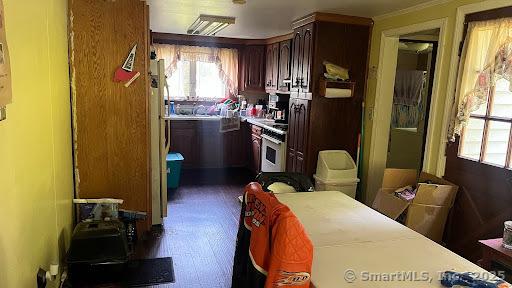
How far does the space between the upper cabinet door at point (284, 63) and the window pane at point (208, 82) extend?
1354mm

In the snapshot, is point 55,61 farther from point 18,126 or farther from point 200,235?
point 200,235

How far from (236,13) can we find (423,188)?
2348 millimetres

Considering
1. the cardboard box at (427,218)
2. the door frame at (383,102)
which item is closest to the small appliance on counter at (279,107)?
the door frame at (383,102)

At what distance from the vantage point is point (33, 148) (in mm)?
1639

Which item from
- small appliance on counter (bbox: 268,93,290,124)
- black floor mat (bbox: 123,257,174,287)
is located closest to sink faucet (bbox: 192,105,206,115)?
small appliance on counter (bbox: 268,93,290,124)

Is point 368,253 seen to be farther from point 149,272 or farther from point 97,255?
point 149,272

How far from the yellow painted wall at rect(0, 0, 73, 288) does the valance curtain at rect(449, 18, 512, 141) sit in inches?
103

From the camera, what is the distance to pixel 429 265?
1481mm

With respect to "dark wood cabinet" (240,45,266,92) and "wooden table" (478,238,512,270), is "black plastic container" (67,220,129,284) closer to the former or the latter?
"wooden table" (478,238,512,270)

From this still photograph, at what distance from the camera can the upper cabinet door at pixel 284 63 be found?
477 centimetres

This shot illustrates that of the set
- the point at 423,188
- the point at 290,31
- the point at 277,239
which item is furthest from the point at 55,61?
the point at 290,31

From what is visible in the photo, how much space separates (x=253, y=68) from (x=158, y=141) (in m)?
2.99

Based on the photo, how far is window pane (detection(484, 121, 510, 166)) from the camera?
233 centimetres

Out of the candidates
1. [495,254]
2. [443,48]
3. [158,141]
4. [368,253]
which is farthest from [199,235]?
[443,48]
